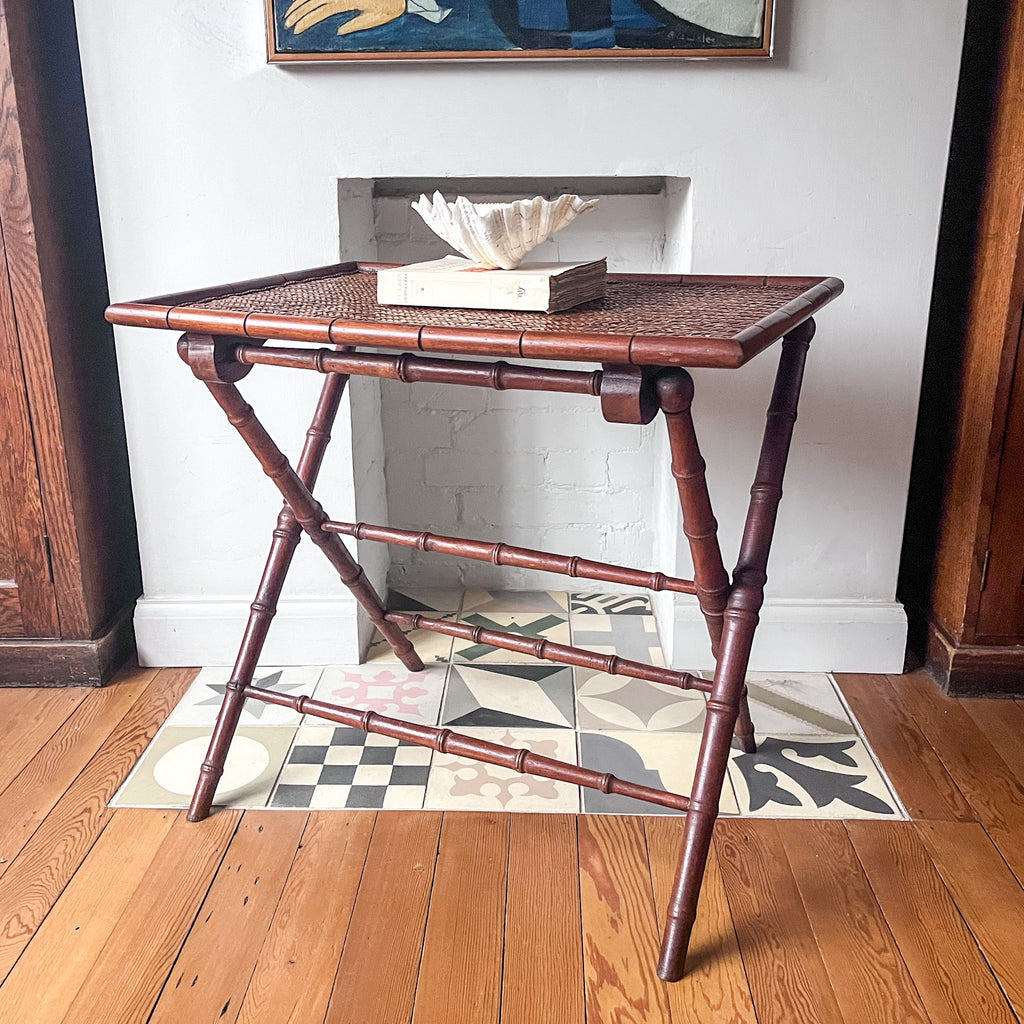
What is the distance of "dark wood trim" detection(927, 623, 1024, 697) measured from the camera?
2.23 metres

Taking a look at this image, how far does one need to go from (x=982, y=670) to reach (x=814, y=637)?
1.18 feet

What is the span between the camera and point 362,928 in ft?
5.23

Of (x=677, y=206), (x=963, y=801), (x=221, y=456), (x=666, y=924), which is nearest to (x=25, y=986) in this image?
(x=666, y=924)

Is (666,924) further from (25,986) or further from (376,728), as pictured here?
(25,986)

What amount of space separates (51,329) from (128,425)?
0.89 feet

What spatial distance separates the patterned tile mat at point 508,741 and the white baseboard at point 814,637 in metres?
0.05

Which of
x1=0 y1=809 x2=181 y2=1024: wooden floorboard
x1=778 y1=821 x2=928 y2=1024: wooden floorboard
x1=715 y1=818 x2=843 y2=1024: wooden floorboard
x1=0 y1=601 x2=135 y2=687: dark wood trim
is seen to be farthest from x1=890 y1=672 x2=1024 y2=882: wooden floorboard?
x1=0 y1=601 x2=135 y2=687: dark wood trim

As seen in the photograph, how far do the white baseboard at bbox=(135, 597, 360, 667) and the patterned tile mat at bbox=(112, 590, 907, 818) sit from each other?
4cm

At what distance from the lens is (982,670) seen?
2246 millimetres

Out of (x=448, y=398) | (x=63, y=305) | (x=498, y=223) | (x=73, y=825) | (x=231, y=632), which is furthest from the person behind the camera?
(x=448, y=398)

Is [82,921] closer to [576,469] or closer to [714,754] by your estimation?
[714,754]

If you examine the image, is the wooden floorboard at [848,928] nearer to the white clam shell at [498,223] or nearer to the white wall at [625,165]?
the white wall at [625,165]

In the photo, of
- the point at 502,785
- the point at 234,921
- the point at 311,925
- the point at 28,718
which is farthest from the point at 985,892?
the point at 28,718

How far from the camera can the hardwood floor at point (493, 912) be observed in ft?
4.78
